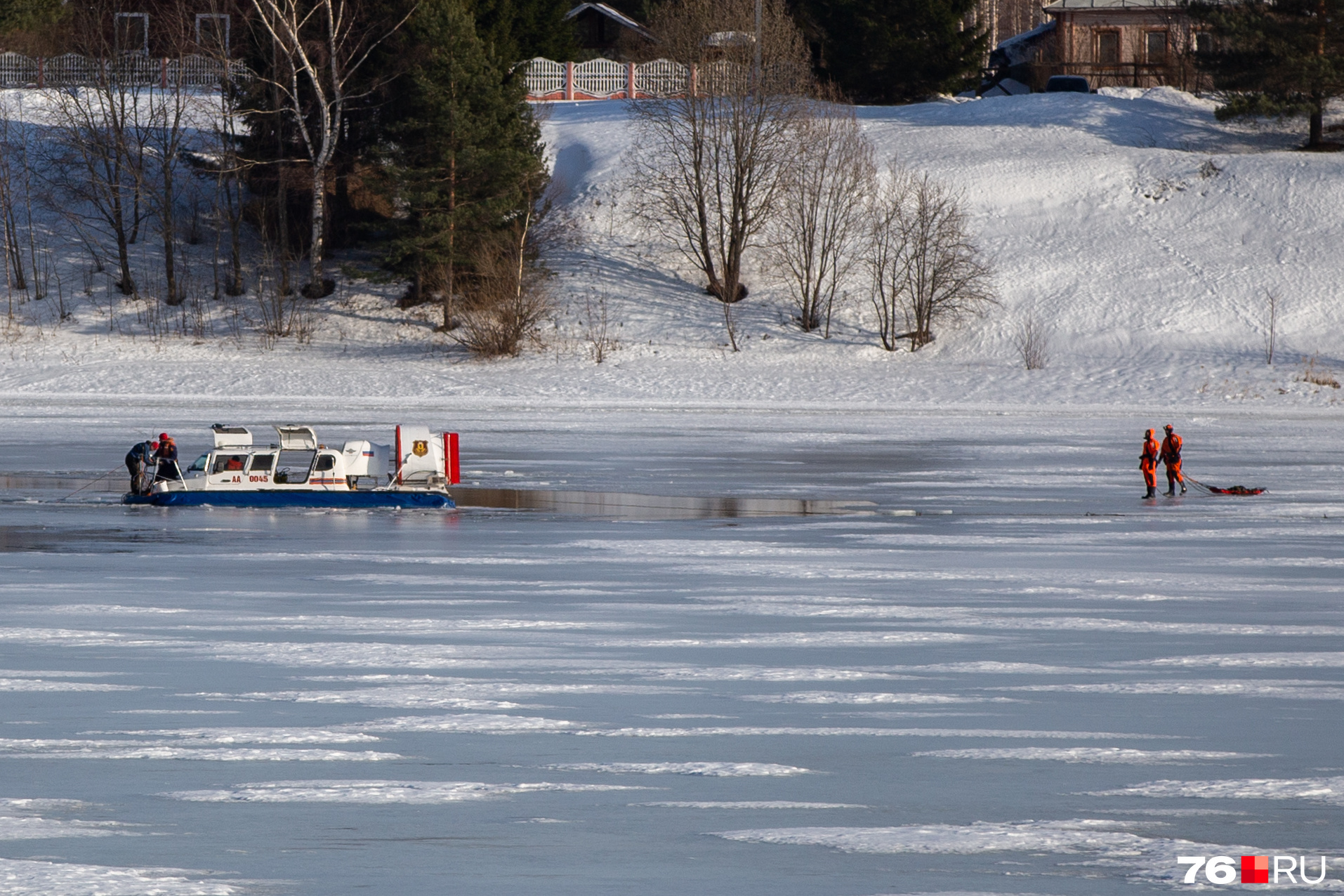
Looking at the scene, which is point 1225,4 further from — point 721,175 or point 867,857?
point 867,857

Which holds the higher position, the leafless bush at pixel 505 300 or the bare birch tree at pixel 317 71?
the bare birch tree at pixel 317 71

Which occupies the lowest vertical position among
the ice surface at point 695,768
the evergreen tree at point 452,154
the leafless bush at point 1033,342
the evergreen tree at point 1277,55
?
the ice surface at point 695,768

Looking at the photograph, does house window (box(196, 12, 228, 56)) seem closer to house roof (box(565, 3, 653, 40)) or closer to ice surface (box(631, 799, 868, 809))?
house roof (box(565, 3, 653, 40))

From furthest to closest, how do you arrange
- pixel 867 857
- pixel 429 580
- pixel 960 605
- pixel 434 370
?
pixel 434 370 → pixel 429 580 → pixel 960 605 → pixel 867 857

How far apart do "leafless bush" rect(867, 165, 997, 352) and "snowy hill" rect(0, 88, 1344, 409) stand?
0.70 meters

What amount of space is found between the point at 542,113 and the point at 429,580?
4315cm

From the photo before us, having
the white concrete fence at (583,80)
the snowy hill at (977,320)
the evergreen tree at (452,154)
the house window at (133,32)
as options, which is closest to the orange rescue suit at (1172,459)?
the snowy hill at (977,320)

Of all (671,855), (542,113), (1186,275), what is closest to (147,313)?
(542,113)

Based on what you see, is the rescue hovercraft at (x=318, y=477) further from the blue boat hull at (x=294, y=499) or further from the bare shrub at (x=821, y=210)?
the bare shrub at (x=821, y=210)

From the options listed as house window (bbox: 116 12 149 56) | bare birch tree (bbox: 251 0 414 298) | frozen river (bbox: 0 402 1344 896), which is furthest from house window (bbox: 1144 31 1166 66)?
frozen river (bbox: 0 402 1344 896)

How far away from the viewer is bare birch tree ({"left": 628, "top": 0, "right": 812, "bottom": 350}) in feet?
167

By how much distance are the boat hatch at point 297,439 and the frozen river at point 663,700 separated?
8.26 ft

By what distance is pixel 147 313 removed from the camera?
5047 centimetres

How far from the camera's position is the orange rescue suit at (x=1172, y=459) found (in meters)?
21.9
